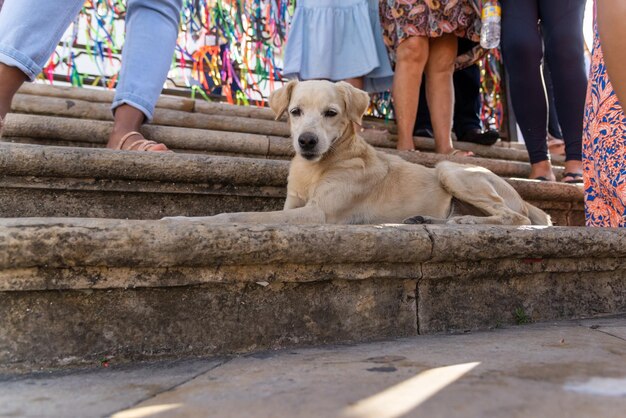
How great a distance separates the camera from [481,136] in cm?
521

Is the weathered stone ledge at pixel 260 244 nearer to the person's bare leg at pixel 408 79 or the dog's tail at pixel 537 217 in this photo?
the dog's tail at pixel 537 217

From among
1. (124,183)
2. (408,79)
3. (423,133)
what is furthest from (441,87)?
(124,183)

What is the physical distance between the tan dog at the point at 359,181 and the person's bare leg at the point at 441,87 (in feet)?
3.35

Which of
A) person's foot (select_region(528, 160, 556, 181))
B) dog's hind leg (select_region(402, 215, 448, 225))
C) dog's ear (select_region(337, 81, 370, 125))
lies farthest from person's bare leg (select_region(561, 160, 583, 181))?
dog's ear (select_region(337, 81, 370, 125))

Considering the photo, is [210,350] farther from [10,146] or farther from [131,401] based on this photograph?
[10,146]

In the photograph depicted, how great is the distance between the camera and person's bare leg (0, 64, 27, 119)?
261 centimetres

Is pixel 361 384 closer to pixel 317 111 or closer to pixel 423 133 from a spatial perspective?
pixel 317 111

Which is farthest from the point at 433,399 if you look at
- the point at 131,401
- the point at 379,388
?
the point at 131,401

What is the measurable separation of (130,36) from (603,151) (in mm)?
2759

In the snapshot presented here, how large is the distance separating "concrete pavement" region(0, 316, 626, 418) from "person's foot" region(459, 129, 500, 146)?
12.4 feet

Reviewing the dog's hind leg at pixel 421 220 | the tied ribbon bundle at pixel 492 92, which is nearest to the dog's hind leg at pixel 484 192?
the dog's hind leg at pixel 421 220

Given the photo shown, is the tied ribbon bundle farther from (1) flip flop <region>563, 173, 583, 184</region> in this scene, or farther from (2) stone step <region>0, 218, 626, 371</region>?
(2) stone step <region>0, 218, 626, 371</region>

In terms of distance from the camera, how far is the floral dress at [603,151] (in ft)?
7.97

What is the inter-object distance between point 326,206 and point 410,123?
1640mm
